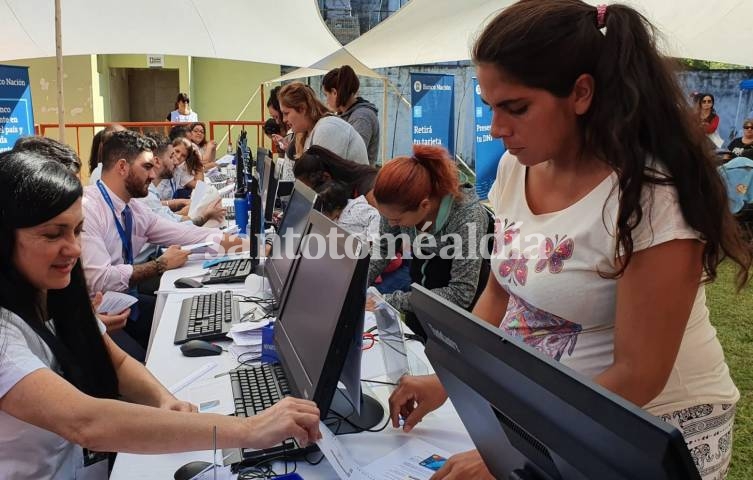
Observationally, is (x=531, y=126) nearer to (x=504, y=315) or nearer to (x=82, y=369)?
(x=504, y=315)

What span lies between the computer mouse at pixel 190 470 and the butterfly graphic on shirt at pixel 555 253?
2.50 feet

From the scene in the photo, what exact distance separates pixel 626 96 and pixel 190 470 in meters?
1.06

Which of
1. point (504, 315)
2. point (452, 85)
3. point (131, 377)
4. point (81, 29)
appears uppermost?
point (81, 29)

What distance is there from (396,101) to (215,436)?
10.3 meters

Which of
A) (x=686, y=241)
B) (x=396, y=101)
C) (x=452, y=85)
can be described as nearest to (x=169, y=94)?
(x=396, y=101)

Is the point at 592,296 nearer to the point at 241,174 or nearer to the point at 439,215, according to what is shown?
the point at 439,215

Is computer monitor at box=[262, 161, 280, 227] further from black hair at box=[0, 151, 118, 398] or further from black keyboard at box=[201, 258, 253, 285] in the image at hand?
black hair at box=[0, 151, 118, 398]

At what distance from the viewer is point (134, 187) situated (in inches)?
122

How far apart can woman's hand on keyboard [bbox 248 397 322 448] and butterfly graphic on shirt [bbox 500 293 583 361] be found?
40cm

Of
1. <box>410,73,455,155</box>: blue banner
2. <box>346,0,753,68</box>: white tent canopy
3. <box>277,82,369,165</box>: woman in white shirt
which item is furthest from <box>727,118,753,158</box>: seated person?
<box>277,82,369,165</box>: woman in white shirt

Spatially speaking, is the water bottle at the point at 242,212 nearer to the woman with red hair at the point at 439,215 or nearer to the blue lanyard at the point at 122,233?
the blue lanyard at the point at 122,233

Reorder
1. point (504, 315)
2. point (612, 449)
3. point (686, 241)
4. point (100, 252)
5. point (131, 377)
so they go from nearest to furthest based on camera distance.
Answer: point (612, 449), point (686, 241), point (504, 315), point (131, 377), point (100, 252)

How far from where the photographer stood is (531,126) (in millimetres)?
1036

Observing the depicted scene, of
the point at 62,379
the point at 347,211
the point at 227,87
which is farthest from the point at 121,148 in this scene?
the point at 227,87
